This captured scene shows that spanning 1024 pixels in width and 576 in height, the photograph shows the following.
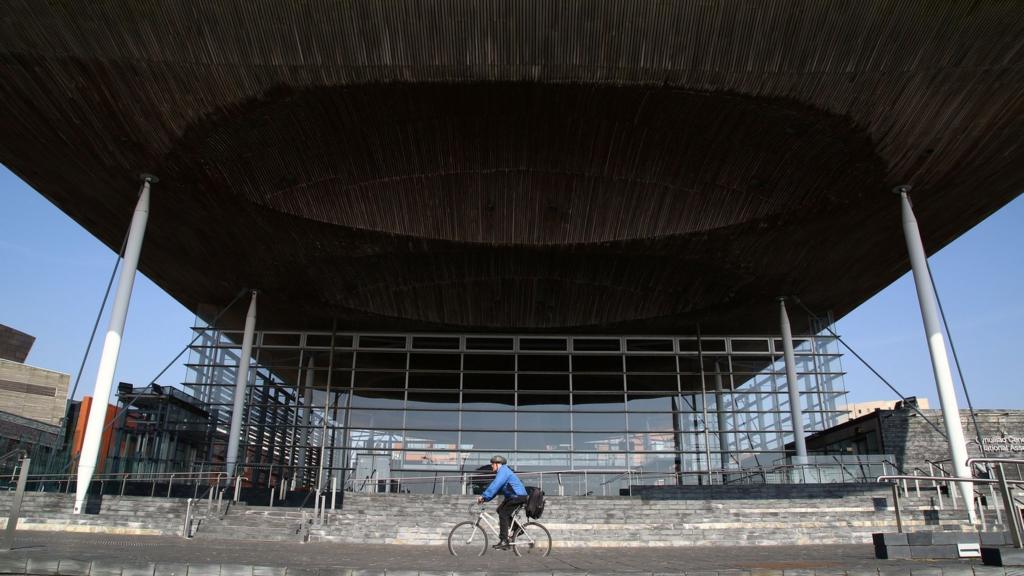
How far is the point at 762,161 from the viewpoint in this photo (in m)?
19.9

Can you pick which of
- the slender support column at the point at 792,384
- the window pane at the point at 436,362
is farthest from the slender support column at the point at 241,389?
the slender support column at the point at 792,384

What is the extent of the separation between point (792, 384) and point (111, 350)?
891 inches

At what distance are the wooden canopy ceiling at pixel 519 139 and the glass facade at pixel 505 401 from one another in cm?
315

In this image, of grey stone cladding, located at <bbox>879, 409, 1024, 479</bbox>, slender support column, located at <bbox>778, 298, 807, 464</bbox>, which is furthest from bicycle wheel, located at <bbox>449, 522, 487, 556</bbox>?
grey stone cladding, located at <bbox>879, 409, 1024, 479</bbox>

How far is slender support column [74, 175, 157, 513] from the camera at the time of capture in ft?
59.3

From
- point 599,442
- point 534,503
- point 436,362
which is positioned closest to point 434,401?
point 436,362

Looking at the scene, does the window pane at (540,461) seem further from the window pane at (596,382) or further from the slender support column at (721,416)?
the slender support column at (721,416)

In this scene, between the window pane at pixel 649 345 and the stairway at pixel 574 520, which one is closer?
the stairway at pixel 574 520

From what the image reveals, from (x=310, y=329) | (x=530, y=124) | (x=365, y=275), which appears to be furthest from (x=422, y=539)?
(x=310, y=329)

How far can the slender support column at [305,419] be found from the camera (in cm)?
2798

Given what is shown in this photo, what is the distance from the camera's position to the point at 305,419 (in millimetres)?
28672

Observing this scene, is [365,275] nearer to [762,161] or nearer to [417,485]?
[417,485]

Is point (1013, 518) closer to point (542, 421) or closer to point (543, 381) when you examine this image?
point (542, 421)

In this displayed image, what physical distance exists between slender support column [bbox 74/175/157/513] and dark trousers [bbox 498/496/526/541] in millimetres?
11848
